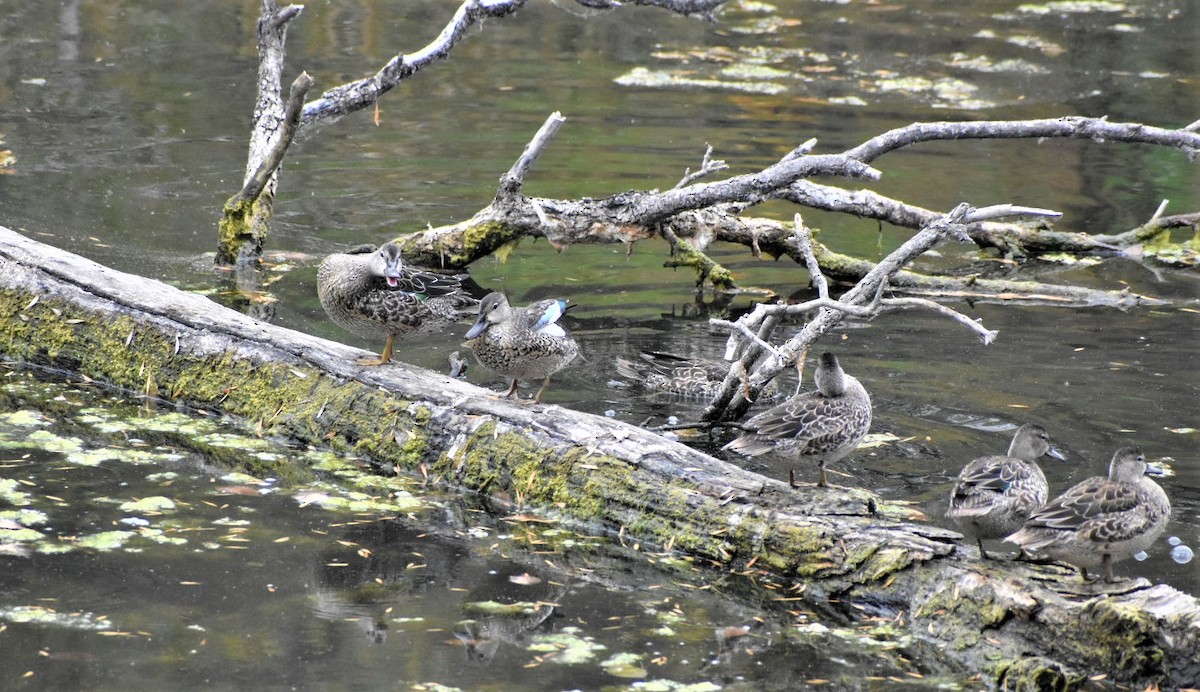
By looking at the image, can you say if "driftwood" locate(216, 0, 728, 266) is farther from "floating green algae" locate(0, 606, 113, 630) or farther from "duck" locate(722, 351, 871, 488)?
"floating green algae" locate(0, 606, 113, 630)

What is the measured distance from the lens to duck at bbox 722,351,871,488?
7.07 metres

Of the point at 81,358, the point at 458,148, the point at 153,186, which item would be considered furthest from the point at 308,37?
the point at 81,358

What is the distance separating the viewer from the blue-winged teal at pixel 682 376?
9.69 m

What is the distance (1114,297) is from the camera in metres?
12.1

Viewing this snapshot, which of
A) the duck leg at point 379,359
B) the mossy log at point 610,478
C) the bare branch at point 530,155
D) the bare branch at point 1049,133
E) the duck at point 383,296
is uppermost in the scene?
the bare branch at point 1049,133

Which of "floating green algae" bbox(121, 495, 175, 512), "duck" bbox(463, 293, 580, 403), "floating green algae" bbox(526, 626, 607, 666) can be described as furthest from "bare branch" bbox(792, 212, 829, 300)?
"floating green algae" bbox(121, 495, 175, 512)

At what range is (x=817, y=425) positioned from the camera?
23.2ft

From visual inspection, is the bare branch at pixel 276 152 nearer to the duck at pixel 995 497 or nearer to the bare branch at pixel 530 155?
the bare branch at pixel 530 155

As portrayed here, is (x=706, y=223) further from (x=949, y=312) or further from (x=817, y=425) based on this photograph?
(x=817, y=425)

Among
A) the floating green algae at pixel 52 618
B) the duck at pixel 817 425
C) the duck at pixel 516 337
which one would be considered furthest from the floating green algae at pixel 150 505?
the duck at pixel 817 425

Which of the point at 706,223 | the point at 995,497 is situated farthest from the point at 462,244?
the point at 995,497

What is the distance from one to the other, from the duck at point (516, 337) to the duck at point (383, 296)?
1.00 feet

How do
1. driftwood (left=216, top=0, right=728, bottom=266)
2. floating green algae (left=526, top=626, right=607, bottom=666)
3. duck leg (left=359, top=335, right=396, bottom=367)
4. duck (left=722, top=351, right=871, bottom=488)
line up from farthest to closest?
1. driftwood (left=216, top=0, right=728, bottom=266)
2. duck leg (left=359, top=335, right=396, bottom=367)
3. duck (left=722, top=351, right=871, bottom=488)
4. floating green algae (left=526, top=626, right=607, bottom=666)

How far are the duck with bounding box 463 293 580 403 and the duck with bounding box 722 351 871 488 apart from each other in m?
1.30
